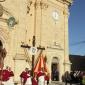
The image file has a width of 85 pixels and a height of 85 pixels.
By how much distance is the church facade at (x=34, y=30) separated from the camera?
24.3 m

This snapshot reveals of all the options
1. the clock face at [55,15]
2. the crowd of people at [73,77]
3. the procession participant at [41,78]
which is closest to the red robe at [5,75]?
the procession participant at [41,78]

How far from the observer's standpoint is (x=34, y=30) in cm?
3009

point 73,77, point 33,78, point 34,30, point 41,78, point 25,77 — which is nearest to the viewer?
point 25,77

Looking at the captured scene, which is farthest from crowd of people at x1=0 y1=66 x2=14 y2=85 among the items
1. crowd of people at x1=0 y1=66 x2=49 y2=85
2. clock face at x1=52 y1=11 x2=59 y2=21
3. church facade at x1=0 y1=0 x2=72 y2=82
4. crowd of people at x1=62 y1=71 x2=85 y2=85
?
clock face at x1=52 y1=11 x2=59 y2=21

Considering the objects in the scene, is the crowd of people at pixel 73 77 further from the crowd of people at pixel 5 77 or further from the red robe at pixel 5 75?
the red robe at pixel 5 75

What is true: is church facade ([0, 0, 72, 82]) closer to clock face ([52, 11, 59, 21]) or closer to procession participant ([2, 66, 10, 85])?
clock face ([52, 11, 59, 21])

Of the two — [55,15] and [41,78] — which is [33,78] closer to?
[41,78]

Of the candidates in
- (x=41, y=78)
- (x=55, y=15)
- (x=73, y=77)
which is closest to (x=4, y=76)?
(x=41, y=78)

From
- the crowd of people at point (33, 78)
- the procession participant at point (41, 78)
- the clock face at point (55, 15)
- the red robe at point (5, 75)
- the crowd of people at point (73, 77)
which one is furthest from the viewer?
the clock face at point (55, 15)

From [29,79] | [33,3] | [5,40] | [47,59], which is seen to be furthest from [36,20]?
[29,79]

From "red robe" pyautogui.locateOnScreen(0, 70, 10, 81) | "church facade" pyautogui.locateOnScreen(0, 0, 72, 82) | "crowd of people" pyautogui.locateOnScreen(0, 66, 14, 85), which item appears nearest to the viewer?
"crowd of people" pyautogui.locateOnScreen(0, 66, 14, 85)

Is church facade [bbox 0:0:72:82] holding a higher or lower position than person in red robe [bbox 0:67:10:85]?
higher

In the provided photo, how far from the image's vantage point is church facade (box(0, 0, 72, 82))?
79.7ft

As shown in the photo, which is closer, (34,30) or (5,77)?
(5,77)
